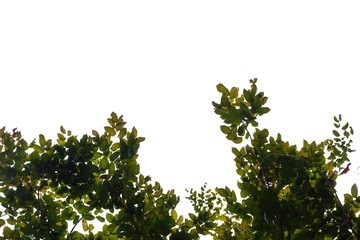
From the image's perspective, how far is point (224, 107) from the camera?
365 cm

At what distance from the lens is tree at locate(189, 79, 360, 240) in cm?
322

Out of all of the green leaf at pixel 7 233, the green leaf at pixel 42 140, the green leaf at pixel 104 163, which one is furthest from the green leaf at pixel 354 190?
the green leaf at pixel 7 233

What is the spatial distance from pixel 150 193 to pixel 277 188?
1416mm

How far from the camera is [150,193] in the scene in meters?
4.01

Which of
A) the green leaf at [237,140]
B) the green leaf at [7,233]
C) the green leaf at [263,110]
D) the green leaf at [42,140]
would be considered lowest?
the green leaf at [7,233]

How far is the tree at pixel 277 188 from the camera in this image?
10.6 feet

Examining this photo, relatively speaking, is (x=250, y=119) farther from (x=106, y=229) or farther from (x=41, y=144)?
(x=41, y=144)

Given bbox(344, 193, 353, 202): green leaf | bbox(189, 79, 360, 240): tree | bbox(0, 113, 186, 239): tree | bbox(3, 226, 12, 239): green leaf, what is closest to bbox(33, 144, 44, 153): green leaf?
bbox(0, 113, 186, 239): tree

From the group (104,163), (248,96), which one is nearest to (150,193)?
(104,163)

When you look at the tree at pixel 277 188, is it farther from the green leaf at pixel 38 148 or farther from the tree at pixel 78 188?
the green leaf at pixel 38 148

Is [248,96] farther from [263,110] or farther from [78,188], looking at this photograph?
[78,188]

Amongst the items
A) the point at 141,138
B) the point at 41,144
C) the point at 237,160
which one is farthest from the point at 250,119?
the point at 41,144

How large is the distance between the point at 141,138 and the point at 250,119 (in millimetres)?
1149

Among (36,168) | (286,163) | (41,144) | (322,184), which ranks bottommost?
(322,184)
